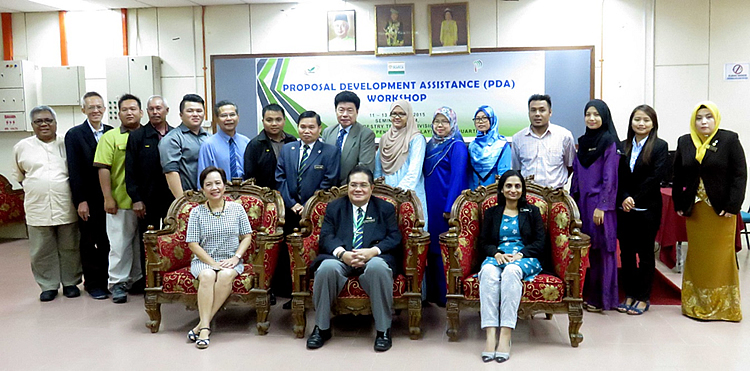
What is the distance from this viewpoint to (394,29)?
6352mm

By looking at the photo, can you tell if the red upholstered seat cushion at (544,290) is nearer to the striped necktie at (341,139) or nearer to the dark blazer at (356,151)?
the dark blazer at (356,151)

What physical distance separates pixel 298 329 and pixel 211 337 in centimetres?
54

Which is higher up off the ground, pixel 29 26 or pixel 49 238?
pixel 29 26

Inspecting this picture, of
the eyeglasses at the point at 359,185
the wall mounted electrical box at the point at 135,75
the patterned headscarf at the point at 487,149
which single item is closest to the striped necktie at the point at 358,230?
the eyeglasses at the point at 359,185

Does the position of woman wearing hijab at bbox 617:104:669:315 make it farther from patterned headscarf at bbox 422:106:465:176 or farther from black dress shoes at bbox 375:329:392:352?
black dress shoes at bbox 375:329:392:352

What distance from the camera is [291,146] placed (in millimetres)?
3961

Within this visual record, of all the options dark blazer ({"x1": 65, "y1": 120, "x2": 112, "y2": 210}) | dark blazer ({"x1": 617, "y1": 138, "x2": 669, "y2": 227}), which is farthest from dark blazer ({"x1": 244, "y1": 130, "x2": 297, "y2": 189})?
dark blazer ({"x1": 617, "y1": 138, "x2": 669, "y2": 227})

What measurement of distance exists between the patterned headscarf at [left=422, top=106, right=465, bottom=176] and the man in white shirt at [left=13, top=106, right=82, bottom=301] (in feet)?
8.96

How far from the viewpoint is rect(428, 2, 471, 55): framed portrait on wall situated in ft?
20.5

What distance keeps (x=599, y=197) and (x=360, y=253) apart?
166 cm

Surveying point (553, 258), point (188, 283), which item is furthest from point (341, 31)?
point (553, 258)

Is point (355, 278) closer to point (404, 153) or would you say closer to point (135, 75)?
point (404, 153)

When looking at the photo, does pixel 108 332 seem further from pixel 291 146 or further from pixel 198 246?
pixel 291 146

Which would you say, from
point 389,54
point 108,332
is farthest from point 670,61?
point 108,332
